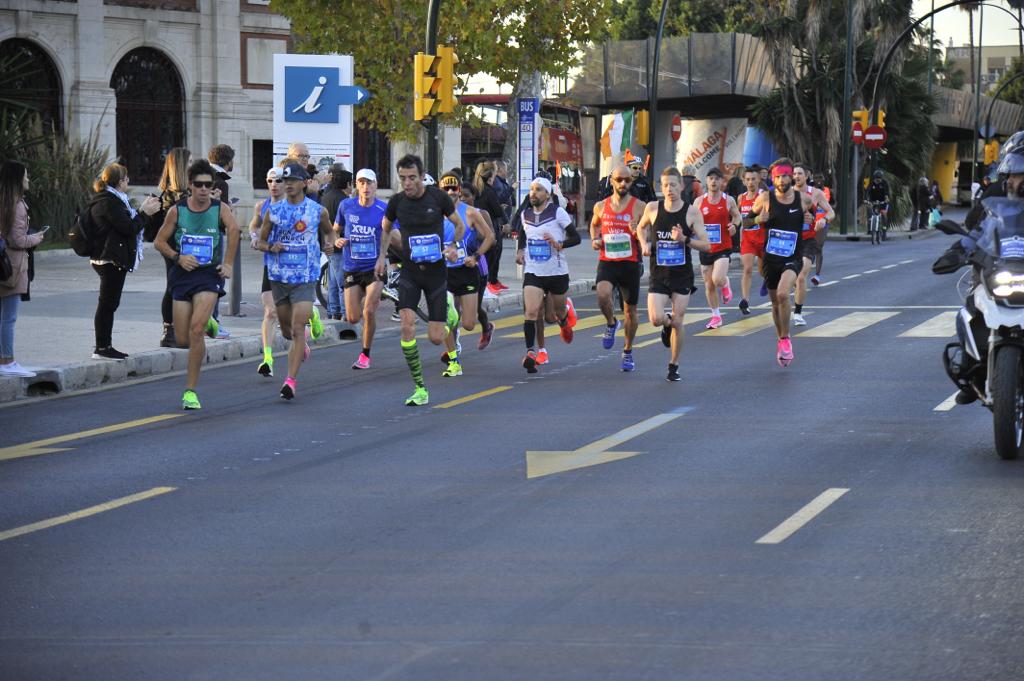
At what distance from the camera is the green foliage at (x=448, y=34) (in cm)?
3297

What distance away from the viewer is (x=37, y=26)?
35.9 m

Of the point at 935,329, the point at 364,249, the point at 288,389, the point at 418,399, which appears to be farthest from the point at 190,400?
the point at 935,329

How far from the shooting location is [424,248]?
43.8ft

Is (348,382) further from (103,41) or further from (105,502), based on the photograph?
(103,41)

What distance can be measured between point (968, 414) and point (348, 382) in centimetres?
540

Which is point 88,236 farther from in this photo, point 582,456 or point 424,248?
point 582,456

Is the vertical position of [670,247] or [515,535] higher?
[670,247]

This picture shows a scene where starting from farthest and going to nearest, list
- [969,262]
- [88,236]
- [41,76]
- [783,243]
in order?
[41,76] → [783,243] → [88,236] → [969,262]

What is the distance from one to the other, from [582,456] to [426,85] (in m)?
12.5

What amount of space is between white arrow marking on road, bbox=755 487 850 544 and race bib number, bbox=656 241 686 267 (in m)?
5.72

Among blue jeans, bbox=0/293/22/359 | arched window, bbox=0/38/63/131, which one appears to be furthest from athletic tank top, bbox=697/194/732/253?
arched window, bbox=0/38/63/131

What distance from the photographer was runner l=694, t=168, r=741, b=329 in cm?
1997

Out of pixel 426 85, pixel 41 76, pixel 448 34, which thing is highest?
pixel 448 34

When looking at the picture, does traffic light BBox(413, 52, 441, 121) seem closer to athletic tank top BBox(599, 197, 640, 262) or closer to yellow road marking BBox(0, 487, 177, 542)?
athletic tank top BBox(599, 197, 640, 262)
